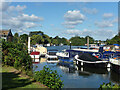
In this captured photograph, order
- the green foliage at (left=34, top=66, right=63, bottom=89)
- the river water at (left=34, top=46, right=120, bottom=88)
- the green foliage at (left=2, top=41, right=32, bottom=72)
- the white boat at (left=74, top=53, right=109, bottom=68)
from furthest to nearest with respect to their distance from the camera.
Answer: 1. the white boat at (left=74, top=53, right=109, bottom=68)
2. the river water at (left=34, top=46, right=120, bottom=88)
3. the green foliage at (left=2, top=41, right=32, bottom=72)
4. the green foliage at (left=34, top=66, right=63, bottom=89)

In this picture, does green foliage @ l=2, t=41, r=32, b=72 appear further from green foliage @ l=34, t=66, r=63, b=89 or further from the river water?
the river water

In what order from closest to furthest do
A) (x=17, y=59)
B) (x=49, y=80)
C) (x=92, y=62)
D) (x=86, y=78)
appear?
(x=49, y=80), (x=17, y=59), (x=86, y=78), (x=92, y=62)

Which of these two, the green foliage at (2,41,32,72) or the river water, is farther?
the river water

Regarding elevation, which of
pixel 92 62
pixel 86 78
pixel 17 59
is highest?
pixel 17 59

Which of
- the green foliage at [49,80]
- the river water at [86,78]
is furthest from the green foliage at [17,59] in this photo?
the river water at [86,78]

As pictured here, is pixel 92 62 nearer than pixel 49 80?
No

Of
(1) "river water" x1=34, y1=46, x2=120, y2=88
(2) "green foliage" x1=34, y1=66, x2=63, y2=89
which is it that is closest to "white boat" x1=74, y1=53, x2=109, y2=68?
(1) "river water" x1=34, y1=46, x2=120, y2=88

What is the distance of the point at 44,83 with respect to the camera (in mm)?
13242

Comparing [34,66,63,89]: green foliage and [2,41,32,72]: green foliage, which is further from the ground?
[2,41,32,72]: green foliage

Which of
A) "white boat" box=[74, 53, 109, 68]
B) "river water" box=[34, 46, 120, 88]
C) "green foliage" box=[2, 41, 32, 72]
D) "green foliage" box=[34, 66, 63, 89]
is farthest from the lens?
"white boat" box=[74, 53, 109, 68]

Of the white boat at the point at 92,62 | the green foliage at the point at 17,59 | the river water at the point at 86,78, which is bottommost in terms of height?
the river water at the point at 86,78

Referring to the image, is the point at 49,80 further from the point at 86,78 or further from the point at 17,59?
the point at 86,78

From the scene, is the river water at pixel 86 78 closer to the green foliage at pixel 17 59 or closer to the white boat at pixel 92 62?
the white boat at pixel 92 62

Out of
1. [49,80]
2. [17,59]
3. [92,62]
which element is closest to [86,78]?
[92,62]
